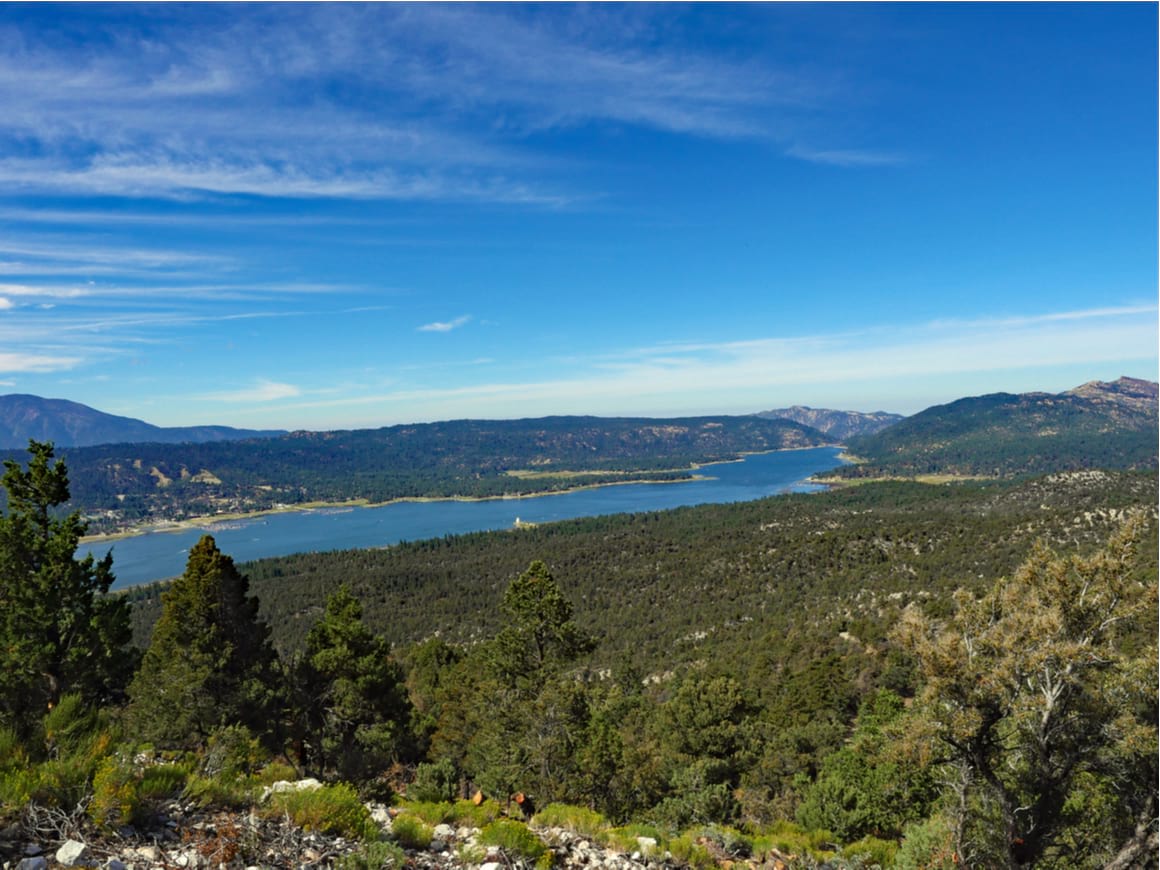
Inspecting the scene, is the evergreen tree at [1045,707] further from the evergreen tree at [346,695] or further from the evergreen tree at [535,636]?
the evergreen tree at [346,695]

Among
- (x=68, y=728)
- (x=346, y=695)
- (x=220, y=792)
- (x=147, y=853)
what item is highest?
(x=68, y=728)

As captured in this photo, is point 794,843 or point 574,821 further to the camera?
point 794,843

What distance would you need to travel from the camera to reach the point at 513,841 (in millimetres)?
8359

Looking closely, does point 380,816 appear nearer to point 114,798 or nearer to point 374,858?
point 374,858

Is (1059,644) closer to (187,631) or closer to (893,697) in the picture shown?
(187,631)

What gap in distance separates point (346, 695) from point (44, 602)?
29.0ft

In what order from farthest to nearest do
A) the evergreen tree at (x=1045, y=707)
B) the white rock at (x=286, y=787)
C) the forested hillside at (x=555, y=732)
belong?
1. the evergreen tree at (x=1045, y=707)
2. the white rock at (x=286, y=787)
3. the forested hillside at (x=555, y=732)

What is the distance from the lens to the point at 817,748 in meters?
30.0

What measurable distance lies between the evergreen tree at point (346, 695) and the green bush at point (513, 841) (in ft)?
40.2

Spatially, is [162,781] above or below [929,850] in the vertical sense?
above

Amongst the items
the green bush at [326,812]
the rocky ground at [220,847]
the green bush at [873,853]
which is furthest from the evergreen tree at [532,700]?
the green bush at [326,812]

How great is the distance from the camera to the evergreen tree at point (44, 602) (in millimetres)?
16094

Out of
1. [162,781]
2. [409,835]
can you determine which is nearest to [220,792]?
[162,781]

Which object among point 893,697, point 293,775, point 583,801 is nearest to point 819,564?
point 893,697
